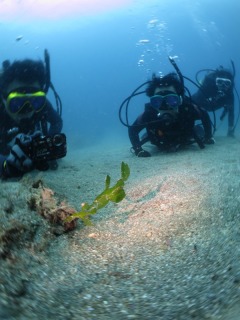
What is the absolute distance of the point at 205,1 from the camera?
3425 cm

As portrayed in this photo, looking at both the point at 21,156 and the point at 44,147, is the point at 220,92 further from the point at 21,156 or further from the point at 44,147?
the point at 21,156

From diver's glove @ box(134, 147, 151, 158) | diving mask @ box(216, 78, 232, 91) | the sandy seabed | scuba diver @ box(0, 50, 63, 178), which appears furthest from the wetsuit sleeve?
the sandy seabed

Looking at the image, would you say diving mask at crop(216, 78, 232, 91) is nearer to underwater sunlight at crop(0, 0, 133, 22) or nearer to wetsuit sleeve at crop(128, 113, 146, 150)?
wetsuit sleeve at crop(128, 113, 146, 150)

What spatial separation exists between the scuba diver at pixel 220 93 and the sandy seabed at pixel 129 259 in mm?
7815

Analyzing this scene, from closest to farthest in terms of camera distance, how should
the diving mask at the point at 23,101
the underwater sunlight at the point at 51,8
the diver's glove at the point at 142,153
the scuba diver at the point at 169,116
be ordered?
1. the diving mask at the point at 23,101
2. the scuba diver at the point at 169,116
3. the diver's glove at the point at 142,153
4. the underwater sunlight at the point at 51,8

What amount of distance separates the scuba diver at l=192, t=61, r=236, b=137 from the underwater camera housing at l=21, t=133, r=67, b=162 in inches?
294

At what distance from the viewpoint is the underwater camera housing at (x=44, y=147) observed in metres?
3.81

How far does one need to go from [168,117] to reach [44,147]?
3.87 m

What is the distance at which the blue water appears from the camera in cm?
3703

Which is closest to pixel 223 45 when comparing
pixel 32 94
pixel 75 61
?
pixel 75 61

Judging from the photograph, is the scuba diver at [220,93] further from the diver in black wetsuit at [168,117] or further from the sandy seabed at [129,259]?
the sandy seabed at [129,259]

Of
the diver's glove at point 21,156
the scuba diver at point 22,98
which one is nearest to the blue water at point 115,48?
the scuba diver at point 22,98

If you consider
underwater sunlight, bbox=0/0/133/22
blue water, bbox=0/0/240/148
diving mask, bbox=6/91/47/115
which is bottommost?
blue water, bbox=0/0/240/148

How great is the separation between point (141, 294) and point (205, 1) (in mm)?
39824
